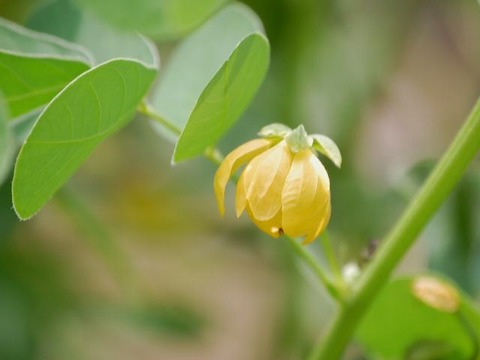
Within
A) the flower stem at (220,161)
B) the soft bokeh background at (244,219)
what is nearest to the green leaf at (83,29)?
the flower stem at (220,161)

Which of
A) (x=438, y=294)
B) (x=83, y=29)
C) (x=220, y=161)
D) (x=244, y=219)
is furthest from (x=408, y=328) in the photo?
(x=244, y=219)

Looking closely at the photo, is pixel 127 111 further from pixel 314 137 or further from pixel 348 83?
pixel 348 83

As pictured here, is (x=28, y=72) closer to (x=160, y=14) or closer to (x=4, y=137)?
(x=4, y=137)

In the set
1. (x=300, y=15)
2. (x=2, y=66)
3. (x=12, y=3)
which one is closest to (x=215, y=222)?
(x=300, y=15)

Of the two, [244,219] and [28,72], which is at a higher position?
[28,72]

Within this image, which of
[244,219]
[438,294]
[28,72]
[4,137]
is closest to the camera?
[4,137]

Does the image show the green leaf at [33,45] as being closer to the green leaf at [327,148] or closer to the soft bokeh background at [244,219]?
the green leaf at [327,148]
